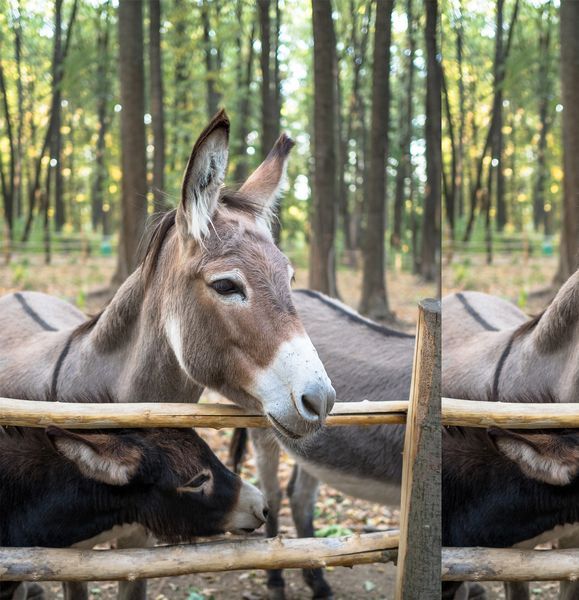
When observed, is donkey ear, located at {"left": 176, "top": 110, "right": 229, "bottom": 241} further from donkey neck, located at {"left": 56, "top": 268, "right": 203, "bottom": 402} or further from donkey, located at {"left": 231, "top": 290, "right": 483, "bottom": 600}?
donkey, located at {"left": 231, "top": 290, "right": 483, "bottom": 600}

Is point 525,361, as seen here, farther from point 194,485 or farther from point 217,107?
point 217,107

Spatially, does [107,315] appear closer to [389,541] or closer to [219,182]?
[219,182]

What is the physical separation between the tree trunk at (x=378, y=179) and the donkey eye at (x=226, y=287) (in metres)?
4.71

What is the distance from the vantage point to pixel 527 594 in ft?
10.2

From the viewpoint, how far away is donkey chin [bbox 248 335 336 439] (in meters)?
2.21

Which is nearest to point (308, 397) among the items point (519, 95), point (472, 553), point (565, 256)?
point (472, 553)

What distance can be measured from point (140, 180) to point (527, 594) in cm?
459

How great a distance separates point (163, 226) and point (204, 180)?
0.38 metres

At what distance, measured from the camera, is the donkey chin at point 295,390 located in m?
2.21

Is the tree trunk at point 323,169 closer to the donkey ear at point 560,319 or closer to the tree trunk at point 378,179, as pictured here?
the tree trunk at point 378,179

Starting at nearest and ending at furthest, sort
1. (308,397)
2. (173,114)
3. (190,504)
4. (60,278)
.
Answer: (308,397) → (190,504) → (60,278) → (173,114)

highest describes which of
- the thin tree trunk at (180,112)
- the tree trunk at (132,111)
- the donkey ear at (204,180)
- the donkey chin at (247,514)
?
the thin tree trunk at (180,112)

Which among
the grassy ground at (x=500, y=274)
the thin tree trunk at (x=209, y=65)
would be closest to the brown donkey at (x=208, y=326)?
the grassy ground at (x=500, y=274)

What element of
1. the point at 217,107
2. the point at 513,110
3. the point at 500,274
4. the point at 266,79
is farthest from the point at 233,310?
the point at 217,107
